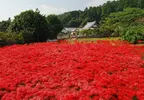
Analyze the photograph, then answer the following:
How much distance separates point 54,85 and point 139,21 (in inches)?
1726

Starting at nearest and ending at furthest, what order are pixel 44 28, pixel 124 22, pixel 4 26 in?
pixel 44 28
pixel 124 22
pixel 4 26

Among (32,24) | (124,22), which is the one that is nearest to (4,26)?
(32,24)

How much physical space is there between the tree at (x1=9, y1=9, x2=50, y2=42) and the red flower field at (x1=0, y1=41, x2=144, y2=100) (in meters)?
28.7

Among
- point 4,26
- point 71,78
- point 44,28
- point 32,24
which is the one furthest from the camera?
point 4,26

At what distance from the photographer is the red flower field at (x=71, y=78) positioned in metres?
11.9

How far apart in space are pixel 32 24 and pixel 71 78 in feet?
122

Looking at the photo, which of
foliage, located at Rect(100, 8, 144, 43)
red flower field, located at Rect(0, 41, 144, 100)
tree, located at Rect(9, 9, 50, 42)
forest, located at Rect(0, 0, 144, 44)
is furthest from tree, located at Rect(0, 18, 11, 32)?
red flower field, located at Rect(0, 41, 144, 100)

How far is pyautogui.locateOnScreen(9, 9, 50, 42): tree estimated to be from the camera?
4903 cm

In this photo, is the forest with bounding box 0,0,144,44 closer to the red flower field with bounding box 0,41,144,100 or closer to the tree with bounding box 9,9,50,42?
the tree with bounding box 9,9,50,42

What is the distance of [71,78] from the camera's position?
14.0 meters

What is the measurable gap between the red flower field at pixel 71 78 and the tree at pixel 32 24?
28.7 metres

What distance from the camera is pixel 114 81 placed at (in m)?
13.8

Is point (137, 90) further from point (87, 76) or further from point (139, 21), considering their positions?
point (139, 21)

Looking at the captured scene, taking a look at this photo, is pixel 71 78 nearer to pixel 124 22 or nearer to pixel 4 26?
pixel 124 22
